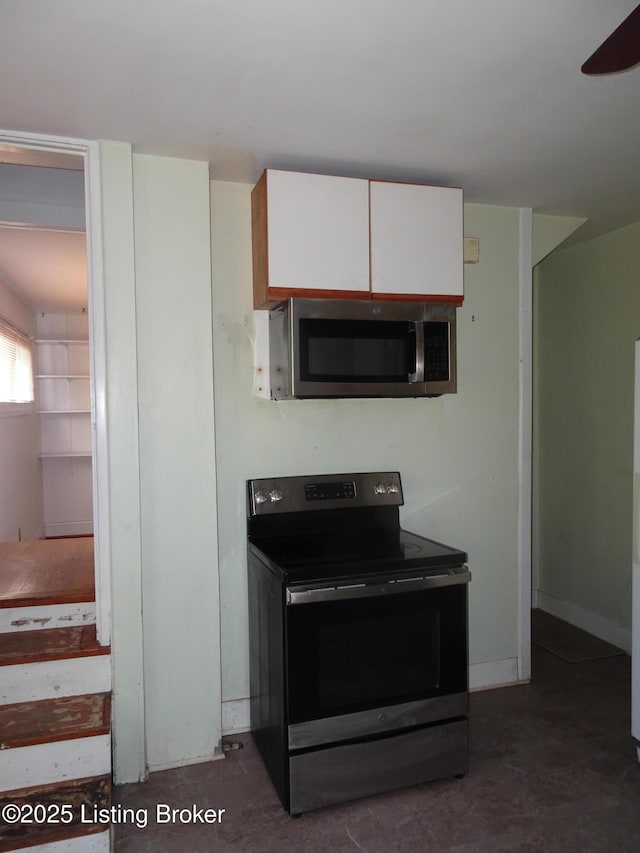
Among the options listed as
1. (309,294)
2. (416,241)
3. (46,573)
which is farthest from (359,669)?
(416,241)

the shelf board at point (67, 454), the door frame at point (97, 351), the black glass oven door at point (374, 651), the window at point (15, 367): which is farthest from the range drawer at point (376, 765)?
the shelf board at point (67, 454)

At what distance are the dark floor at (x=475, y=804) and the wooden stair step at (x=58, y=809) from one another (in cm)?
17

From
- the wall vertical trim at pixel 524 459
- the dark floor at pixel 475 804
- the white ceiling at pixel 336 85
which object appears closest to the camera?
the white ceiling at pixel 336 85

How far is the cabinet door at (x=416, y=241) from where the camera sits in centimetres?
231

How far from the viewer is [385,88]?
1.77 m

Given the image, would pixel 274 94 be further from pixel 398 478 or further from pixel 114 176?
pixel 398 478

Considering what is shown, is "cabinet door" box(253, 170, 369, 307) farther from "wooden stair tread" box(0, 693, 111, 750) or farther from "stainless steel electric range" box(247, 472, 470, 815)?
"wooden stair tread" box(0, 693, 111, 750)

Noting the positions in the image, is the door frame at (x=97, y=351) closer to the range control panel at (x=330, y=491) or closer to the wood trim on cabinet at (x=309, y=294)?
the wood trim on cabinet at (x=309, y=294)

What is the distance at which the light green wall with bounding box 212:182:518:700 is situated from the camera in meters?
2.50

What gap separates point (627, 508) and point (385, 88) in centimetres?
256

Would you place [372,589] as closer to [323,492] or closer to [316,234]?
[323,492]

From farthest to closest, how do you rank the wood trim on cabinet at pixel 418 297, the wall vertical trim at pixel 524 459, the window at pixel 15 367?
the window at pixel 15 367, the wall vertical trim at pixel 524 459, the wood trim on cabinet at pixel 418 297

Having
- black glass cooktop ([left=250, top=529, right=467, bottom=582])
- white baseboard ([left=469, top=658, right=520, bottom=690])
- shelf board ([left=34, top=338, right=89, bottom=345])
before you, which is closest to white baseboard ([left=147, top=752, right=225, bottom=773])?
black glass cooktop ([left=250, top=529, right=467, bottom=582])

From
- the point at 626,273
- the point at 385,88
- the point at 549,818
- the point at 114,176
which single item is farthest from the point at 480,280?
the point at 549,818
